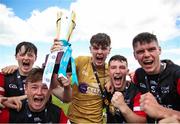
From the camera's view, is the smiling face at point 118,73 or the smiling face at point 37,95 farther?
the smiling face at point 118,73

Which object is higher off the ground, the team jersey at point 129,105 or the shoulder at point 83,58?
the shoulder at point 83,58

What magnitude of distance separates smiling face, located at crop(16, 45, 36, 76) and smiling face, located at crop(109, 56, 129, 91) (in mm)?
1504

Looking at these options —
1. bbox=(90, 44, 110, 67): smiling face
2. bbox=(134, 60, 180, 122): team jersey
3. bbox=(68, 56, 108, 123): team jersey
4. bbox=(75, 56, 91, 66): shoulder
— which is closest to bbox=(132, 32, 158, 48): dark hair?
bbox=(134, 60, 180, 122): team jersey

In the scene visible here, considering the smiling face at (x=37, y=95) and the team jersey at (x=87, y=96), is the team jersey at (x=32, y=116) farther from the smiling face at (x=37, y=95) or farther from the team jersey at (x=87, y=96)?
the team jersey at (x=87, y=96)

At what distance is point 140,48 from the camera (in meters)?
4.37

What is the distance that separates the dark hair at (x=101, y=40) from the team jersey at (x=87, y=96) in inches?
15.9

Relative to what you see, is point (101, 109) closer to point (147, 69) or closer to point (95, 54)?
point (95, 54)

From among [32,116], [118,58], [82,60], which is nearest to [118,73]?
[118,58]

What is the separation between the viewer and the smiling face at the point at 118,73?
16.5 ft

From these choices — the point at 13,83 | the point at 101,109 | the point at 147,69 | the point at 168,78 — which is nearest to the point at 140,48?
the point at 147,69

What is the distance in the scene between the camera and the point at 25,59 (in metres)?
5.50

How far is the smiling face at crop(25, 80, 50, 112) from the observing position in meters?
4.36

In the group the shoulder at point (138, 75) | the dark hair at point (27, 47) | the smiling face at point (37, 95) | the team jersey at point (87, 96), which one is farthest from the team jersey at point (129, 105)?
the dark hair at point (27, 47)

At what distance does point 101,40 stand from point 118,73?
689 mm
